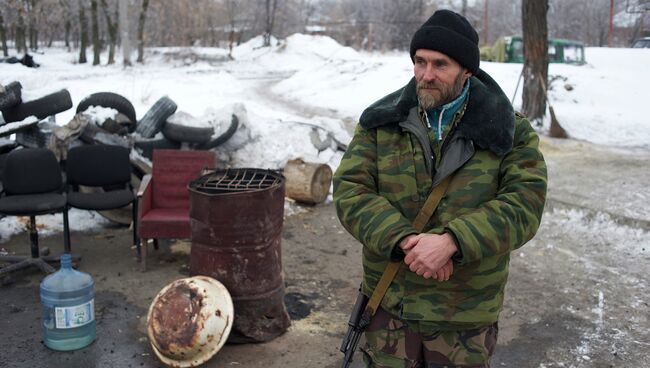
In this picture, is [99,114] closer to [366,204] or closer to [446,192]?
[366,204]

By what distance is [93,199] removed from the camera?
249 inches

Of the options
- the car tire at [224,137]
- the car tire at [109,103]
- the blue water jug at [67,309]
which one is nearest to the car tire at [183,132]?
the car tire at [224,137]

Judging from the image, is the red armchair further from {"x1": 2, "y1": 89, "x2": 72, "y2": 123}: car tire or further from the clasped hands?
the clasped hands

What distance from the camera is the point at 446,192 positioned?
2.46 meters

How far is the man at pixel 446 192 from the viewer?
2383mm

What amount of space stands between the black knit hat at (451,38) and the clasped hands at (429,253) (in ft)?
2.22

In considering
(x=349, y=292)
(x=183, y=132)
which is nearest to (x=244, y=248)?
(x=349, y=292)

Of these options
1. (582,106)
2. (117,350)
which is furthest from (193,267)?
(582,106)

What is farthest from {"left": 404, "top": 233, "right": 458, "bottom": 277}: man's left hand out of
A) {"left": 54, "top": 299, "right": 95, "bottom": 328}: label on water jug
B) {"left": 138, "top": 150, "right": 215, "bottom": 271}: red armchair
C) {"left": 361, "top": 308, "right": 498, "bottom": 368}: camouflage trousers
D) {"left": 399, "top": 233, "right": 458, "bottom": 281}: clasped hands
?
{"left": 138, "top": 150, "right": 215, "bottom": 271}: red armchair

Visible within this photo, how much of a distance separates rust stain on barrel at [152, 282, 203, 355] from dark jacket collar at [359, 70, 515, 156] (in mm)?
2175

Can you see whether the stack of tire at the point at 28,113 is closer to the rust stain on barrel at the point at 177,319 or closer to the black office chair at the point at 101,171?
the black office chair at the point at 101,171

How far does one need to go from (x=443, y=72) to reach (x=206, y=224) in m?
2.52

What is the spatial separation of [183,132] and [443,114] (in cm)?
618

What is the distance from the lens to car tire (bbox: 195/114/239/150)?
8.73m
